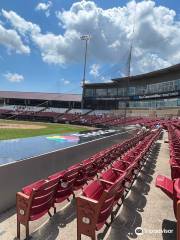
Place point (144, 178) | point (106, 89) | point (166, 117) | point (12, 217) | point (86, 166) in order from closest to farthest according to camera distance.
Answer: point (12, 217), point (86, 166), point (144, 178), point (166, 117), point (106, 89)

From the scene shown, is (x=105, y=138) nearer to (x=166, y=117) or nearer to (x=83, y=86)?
(x=166, y=117)

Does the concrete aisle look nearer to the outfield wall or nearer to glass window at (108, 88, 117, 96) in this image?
the outfield wall

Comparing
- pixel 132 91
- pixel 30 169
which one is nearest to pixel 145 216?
pixel 30 169

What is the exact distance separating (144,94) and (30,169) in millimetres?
45750

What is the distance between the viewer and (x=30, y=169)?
16.3 feet

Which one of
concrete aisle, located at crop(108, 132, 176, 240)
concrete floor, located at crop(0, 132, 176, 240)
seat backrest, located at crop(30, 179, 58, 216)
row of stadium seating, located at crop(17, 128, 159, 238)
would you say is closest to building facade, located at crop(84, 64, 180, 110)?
concrete aisle, located at crop(108, 132, 176, 240)

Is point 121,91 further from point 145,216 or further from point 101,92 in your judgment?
point 145,216

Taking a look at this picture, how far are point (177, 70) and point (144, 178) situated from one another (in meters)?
38.1

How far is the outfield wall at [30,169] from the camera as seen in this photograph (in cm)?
426

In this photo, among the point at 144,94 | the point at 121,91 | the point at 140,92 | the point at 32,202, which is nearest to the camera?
the point at 32,202

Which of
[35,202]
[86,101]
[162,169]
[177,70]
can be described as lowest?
[162,169]

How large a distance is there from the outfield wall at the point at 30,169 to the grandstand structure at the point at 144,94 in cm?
2893

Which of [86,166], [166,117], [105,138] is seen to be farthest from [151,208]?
[166,117]

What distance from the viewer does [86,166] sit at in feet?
15.5
